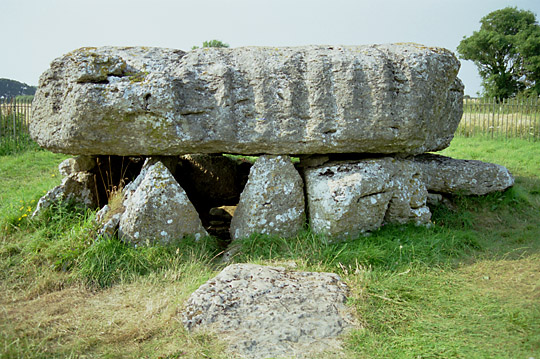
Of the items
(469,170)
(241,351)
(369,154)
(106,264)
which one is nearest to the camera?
(241,351)

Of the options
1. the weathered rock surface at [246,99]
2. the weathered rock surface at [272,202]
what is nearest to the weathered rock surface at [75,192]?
the weathered rock surface at [246,99]

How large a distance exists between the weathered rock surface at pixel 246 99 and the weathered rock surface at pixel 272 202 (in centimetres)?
28

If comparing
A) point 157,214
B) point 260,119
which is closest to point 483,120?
point 260,119

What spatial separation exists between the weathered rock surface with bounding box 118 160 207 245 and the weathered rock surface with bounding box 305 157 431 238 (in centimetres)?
158

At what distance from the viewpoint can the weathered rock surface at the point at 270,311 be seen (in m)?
3.31

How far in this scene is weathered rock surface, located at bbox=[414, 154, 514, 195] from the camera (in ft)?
22.2

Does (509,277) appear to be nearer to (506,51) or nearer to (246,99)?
(246,99)

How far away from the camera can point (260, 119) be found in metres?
5.30

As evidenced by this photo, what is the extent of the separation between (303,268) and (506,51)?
4122 cm

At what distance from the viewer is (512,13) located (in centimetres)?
3897

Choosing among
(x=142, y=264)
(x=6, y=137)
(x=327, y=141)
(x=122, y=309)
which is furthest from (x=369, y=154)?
(x=6, y=137)

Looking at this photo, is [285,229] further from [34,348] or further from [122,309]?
[34,348]

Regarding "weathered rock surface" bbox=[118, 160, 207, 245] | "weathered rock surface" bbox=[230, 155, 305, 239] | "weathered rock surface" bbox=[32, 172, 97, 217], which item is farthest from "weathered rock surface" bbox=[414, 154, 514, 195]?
"weathered rock surface" bbox=[32, 172, 97, 217]

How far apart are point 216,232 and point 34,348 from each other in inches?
125
